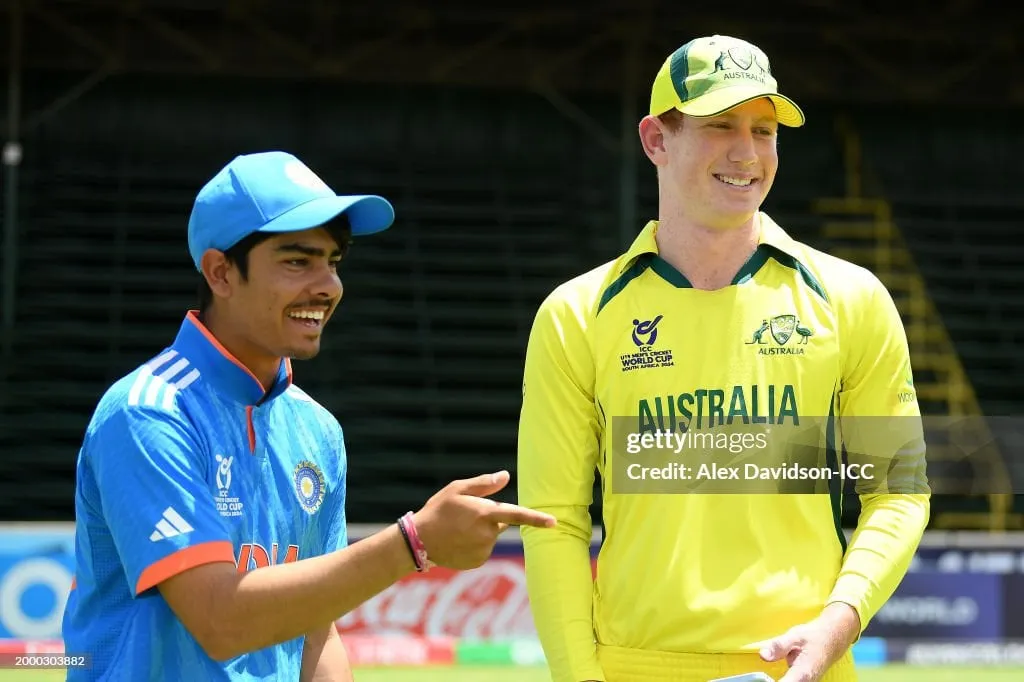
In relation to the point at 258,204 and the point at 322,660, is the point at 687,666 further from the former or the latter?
the point at 258,204

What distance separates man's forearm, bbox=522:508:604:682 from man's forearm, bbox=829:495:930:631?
480 millimetres

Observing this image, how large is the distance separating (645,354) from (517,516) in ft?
2.46

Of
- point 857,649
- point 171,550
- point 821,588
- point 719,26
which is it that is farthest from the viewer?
point 719,26

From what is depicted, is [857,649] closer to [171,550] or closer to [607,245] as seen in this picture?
[607,245]

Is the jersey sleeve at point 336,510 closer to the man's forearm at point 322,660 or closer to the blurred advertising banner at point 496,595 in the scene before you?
the man's forearm at point 322,660

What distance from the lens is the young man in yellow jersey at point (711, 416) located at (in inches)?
112

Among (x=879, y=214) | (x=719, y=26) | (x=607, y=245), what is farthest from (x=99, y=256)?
(x=879, y=214)

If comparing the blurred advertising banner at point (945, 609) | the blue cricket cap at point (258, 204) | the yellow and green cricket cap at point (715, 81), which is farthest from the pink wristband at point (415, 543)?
the blurred advertising banner at point (945, 609)

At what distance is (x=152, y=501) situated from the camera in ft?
7.93

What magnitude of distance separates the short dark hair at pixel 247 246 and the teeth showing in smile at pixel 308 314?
0.11 meters

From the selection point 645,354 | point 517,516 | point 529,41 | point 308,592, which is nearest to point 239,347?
point 308,592

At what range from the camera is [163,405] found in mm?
2488

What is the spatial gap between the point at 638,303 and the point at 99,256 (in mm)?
11652

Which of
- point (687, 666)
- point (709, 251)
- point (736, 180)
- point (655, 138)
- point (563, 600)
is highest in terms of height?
point (655, 138)
